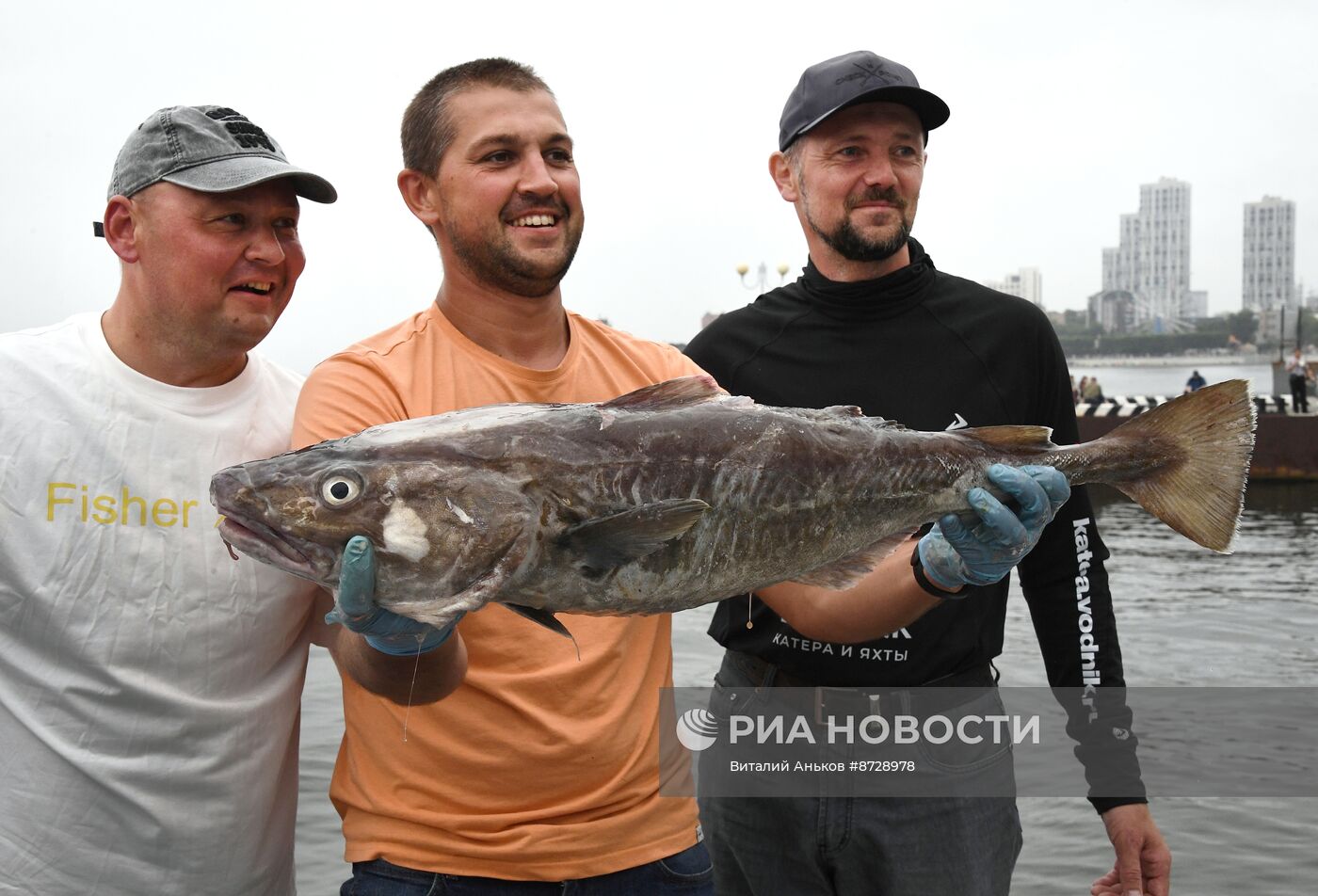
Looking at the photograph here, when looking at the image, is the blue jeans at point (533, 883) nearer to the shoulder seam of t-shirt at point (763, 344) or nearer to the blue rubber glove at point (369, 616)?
the blue rubber glove at point (369, 616)

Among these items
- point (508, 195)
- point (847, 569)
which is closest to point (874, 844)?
point (847, 569)

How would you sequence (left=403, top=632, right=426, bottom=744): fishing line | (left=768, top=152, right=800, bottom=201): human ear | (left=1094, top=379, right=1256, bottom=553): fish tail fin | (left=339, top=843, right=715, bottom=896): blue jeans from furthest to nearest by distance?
(left=768, top=152, right=800, bottom=201): human ear
(left=1094, top=379, right=1256, bottom=553): fish tail fin
(left=339, top=843, right=715, bottom=896): blue jeans
(left=403, top=632, right=426, bottom=744): fishing line

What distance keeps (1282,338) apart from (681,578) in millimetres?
44122

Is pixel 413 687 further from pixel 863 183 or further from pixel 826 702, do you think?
pixel 863 183

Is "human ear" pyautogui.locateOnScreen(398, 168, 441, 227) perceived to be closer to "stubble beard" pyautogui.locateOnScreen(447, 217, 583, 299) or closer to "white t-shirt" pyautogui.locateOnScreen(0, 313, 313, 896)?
"stubble beard" pyautogui.locateOnScreen(447, 217, 583, 299)

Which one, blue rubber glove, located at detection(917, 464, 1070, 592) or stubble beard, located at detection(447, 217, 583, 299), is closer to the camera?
blue rubber glove, located at detection(917, 464, 1070, 592)

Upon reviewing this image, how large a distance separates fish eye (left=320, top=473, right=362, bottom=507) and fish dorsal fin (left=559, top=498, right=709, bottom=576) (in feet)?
1.66

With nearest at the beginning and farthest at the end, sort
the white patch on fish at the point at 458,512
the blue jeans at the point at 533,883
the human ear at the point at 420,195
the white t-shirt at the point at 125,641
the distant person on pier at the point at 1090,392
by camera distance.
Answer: the white patch on fish at the point at 458,512 → the blue jeans at the point at 533,883 → the white t-shirt at the point at 125,641 → the human ear at the point at 420,195 → the distant person on pier at the point at 1090,392

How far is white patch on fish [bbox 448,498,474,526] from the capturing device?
9.12 ft

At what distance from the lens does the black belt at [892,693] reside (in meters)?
4.41

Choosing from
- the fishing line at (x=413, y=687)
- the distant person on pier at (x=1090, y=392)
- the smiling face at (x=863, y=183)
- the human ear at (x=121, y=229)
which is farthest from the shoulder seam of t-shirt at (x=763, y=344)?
the distant person on pier at (x=1090, y=392)

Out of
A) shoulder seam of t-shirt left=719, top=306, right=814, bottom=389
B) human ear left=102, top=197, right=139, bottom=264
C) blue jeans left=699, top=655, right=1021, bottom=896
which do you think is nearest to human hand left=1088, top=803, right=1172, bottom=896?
blue jeans left=699, top=655, right=1021, bottom=896

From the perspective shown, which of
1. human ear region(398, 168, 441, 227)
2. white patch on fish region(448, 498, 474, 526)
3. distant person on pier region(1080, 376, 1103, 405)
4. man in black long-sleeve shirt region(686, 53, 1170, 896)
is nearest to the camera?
white patch on fish region(448, 498, 474, 526)

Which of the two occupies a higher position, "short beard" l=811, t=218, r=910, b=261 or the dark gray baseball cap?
the dark gray baseball cap
